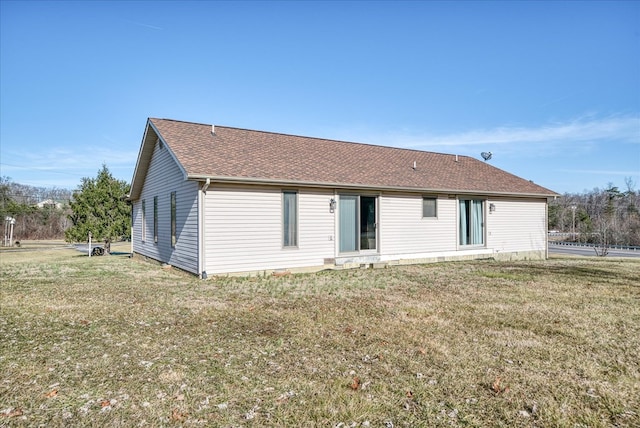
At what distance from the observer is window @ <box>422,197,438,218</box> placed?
13.3 metres

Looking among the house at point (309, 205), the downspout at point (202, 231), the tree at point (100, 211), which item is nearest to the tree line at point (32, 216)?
the tree at point (100, 211)

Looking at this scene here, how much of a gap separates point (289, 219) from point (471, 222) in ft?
25.7

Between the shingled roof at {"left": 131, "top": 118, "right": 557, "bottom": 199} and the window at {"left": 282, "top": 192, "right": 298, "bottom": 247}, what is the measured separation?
1.75 ft

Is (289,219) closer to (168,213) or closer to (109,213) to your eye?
(168,213)

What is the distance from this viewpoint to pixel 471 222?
47.4 ft

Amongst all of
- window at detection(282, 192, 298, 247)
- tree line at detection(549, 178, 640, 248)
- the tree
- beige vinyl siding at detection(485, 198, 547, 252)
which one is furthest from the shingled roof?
tree line at detection(549, 178, 640, 248)

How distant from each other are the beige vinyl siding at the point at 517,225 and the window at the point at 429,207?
2.68 meters

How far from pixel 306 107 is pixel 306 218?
968 cm

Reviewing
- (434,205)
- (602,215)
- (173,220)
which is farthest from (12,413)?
(602,215)

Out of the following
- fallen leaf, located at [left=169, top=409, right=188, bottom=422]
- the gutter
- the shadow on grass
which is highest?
the gutter

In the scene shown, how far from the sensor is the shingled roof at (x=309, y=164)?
10203 millimetres

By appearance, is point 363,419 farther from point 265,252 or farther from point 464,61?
point 464,61

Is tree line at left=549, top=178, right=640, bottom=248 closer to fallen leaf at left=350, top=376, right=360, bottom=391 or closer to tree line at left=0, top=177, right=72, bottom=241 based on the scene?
fallen leaf at left=350, top=376, right=360, bottom=391

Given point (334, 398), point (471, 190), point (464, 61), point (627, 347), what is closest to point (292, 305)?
point (334, 398)
